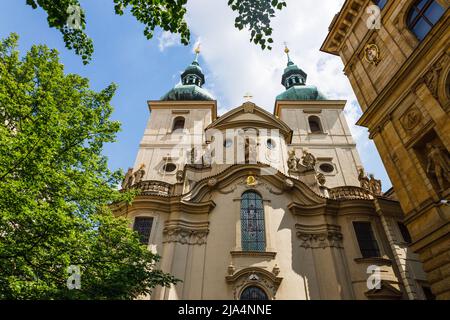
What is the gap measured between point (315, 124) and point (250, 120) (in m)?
11.6

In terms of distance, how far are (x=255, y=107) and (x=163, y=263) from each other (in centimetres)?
1561

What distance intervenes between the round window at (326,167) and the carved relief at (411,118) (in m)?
14.1

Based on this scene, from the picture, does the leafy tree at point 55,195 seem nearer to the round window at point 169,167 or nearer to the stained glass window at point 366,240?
the stained glass window at point 366,240

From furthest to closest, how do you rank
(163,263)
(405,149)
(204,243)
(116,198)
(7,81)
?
(204,243), (163,263), (405,149), (116,198), (7,81)

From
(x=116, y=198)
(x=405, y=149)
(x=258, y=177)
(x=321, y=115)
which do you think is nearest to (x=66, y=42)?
(x=116, y=198)

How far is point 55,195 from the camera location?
8523mm

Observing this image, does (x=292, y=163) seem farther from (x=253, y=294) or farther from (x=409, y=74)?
(x=409, y=74)

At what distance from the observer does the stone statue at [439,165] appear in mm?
9781

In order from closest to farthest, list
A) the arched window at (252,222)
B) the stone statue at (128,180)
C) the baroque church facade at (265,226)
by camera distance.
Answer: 1. the baroque church facade at (265,226)
2. the arched window at (252,222)
3. the stone statue at (128,180)

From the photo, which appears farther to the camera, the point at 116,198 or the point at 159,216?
the point at 159,216

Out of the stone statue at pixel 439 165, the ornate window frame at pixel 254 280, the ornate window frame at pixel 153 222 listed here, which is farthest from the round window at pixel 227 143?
the stone statue at pixel 439 165

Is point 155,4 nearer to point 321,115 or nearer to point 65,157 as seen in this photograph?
point 65,157

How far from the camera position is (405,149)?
11.6 metres

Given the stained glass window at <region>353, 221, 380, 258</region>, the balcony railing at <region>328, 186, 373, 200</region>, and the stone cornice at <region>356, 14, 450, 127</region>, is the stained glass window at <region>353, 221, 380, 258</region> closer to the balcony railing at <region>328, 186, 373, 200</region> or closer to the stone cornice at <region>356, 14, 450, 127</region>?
the balcony railing at <region>328, 186, 373, 200</region>
